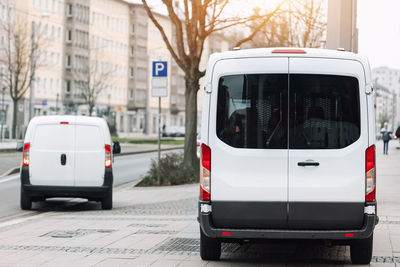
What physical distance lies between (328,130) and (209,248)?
1.81 m

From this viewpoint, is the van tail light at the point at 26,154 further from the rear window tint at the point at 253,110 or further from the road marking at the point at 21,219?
the rear window tint at the point at 253,110

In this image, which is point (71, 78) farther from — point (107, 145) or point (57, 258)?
point (57, 258)

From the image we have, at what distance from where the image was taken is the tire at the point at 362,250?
8.81 m

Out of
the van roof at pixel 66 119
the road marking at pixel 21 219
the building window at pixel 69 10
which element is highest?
the building window at pixel 69 10

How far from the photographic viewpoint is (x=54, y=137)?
619 inches

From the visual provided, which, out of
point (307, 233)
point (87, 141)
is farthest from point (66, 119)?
point (307, 233)

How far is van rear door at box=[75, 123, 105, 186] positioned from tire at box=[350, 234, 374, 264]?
7.59 meters

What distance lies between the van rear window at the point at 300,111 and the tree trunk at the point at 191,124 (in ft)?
51.6

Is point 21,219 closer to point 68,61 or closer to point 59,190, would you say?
point 59,190

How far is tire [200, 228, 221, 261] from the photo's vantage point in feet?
29.9

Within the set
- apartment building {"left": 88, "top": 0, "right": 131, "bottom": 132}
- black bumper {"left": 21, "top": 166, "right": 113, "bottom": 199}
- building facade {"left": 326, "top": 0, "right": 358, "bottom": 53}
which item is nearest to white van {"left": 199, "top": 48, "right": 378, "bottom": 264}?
black bumper {"left": 21, "top": 166, "right": 113, "bottom": 199}

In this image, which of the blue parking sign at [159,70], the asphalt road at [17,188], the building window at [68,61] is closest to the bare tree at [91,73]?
the building window at [68,61]

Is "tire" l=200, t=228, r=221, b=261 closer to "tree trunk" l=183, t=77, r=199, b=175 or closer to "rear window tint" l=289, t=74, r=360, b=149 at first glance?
"rear window tint" l=289, t=74, r=360, b=149

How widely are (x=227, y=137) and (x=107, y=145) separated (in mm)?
7530
